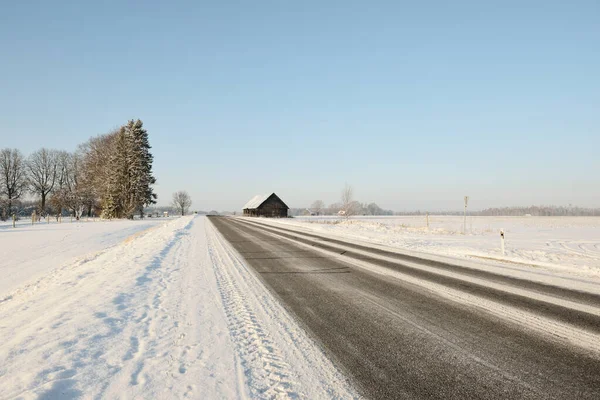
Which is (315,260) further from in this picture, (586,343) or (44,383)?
(44,383)

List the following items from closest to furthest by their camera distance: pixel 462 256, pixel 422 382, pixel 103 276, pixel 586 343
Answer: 1. pixel 422 382
2. pixel 586 343
3. pixel 103 276
4. pixel 462 256

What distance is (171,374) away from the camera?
9.60 feet

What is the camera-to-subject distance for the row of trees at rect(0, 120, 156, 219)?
4828cm

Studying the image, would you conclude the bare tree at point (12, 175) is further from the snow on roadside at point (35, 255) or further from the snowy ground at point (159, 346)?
the snowy ground at point (159, 346)

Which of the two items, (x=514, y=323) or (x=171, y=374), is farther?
(x=514, y=323)

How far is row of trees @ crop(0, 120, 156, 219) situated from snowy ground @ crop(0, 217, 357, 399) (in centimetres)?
4796

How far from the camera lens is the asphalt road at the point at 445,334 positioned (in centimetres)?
273

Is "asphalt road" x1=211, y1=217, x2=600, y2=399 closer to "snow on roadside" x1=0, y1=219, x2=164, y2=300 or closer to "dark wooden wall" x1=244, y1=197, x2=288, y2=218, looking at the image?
"snow on roadside" x1=0, y1=219, x2=164, y2=300

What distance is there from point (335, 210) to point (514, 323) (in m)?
133

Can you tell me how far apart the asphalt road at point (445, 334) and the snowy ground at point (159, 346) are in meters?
0.48

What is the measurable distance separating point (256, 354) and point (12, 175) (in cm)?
7742

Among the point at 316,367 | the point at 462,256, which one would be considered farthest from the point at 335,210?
the point at 316,367

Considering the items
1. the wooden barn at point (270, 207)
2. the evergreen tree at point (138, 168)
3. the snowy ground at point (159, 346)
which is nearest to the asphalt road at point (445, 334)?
the snowy ground at point (159, 346)

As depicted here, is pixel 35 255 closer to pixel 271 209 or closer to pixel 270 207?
pixel 270 207
